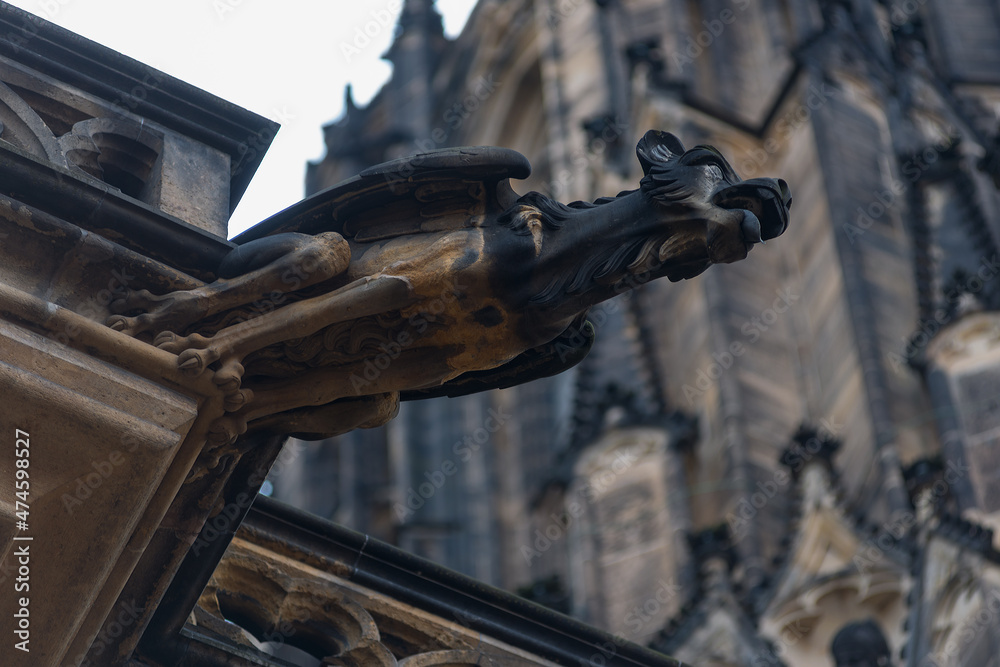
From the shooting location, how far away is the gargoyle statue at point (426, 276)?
440 centimetres

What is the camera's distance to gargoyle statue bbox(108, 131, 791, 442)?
14.4ft

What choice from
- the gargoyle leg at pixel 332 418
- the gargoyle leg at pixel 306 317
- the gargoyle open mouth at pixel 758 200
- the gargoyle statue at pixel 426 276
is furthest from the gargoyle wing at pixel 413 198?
the gargoyle open mouth at pixel 758 200

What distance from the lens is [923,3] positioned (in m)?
28.6

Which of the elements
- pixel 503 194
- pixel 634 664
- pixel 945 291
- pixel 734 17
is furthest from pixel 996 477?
pixel 734 17

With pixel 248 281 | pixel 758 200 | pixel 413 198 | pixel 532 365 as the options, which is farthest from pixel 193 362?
pixel 758 200

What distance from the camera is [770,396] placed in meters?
20.5

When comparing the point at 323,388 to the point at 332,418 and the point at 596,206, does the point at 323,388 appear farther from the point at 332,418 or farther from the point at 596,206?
the point at 596,206

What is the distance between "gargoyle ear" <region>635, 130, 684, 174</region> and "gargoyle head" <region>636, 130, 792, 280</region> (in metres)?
0.02

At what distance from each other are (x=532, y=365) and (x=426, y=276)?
402 mm

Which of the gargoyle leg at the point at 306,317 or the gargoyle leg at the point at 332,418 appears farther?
the gargoyle leg at the point at 332,418

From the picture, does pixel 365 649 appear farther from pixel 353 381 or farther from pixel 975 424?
pixel 975 424

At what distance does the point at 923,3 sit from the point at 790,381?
9.49m

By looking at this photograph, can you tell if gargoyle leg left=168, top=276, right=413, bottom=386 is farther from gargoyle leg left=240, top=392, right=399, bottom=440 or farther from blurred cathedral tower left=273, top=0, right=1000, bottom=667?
blurred cathedral tower left=273, top=0, right=1000, bottom=667

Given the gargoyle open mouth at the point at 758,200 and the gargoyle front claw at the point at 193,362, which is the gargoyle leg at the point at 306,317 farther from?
the gargoyle open mouth at the point at 758,200
